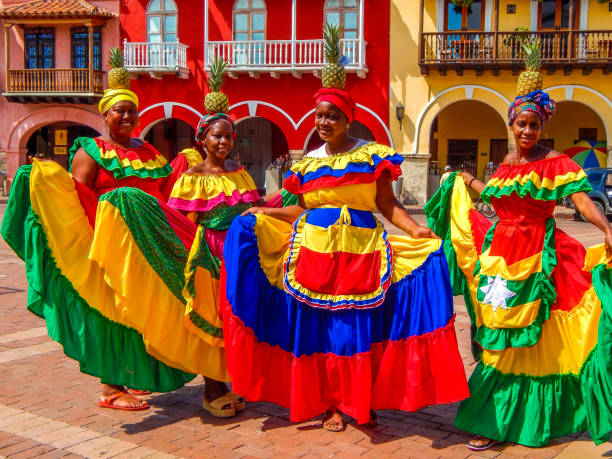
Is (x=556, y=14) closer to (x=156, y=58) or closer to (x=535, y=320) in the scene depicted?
(x=156, y=58)

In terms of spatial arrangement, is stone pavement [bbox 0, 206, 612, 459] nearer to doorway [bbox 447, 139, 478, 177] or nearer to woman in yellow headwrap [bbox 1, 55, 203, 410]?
woman in yellow headwrap [bbox 1, 55, 203, 410]

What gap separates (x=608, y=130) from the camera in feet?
73.1

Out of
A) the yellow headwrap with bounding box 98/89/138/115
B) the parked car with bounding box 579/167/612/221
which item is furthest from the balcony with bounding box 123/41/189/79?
the yellow headwrap with bounding box 98/89/138/115

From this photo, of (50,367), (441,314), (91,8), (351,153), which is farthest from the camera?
(91,8)

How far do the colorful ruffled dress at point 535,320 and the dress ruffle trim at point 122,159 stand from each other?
2334 millimetres

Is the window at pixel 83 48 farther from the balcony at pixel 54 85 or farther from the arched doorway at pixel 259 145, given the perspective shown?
the arched doorway at pixel 259 145

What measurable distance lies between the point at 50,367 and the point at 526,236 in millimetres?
3801

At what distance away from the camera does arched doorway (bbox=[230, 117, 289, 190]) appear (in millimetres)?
27203

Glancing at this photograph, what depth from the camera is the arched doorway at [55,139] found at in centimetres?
2820

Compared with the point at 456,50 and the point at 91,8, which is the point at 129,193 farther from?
the point at 91,8

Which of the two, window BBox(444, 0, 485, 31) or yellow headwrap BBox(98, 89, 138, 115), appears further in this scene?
window BBox(444, 0, 485, 31)

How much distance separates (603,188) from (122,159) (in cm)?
1688

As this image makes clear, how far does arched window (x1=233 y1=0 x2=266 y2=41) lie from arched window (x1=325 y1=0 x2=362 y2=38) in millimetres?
2260

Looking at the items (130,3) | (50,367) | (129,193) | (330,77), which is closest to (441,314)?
(330,77)
